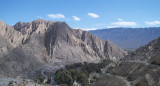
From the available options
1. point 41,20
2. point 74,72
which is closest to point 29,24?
point 41,20

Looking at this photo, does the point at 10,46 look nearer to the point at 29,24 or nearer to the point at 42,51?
the point at 42,51

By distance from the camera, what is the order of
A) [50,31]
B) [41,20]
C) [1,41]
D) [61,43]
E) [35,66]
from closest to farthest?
[35,66] → [1,41] → [61,43] → [50,31] → [41,20]

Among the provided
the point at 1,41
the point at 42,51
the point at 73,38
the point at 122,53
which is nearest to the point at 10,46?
the point at 1,41

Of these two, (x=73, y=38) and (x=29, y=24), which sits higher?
(x=29, y=24)

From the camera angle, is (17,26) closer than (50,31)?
No

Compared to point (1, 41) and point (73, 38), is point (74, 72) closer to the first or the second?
point (1, 41)

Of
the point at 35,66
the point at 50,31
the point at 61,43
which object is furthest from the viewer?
the point at 50,31

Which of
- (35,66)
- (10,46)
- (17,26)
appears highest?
(17,26)
